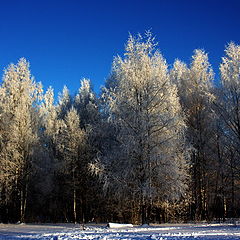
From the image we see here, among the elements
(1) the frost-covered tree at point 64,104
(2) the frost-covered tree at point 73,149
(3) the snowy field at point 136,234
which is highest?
(1) the frost-covered tree at point 64,104

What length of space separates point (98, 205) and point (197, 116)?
10.9 metres

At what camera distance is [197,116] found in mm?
25625

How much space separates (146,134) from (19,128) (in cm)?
1132

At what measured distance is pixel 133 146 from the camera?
1841 centimetres

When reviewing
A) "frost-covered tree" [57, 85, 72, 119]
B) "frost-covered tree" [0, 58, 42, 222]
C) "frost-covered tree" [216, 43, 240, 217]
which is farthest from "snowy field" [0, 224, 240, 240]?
"frost-covered tree" [57, 85, 72, 119]

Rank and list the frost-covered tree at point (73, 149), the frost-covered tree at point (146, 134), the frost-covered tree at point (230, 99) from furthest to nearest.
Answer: the frost-covered tree at point (73, 149) < the frost-covered tree at point (230, 99) < the frost-covered tree at point (146, 134)

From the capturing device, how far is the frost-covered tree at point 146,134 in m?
18.1

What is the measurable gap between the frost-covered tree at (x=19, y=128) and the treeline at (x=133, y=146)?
8cm

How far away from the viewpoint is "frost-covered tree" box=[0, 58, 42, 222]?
2405 centimetres

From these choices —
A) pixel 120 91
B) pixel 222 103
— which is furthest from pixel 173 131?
pixel 222 103

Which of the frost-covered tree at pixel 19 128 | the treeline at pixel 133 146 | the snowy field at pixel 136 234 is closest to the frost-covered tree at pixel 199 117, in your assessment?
the treeline at pixel 133 146

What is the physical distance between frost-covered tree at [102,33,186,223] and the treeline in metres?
0.06

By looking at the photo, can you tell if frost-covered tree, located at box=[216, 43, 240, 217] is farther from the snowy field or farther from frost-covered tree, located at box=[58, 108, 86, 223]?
frost-covered tree, located at box=[58, 108, 86, 223]

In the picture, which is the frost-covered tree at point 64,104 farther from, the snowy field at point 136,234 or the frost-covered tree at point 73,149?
the snowy field at point 136,234
